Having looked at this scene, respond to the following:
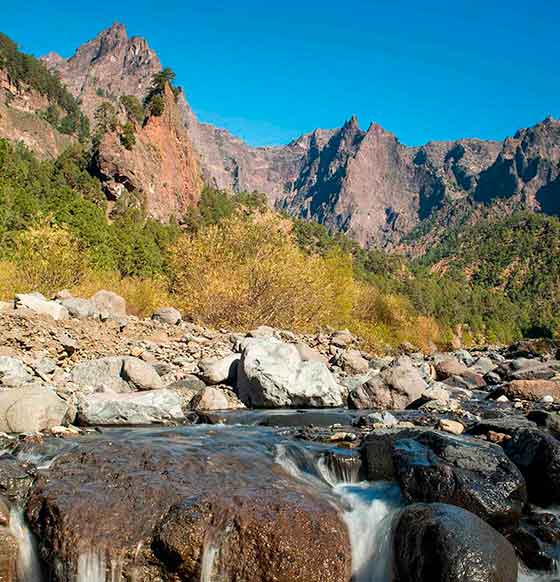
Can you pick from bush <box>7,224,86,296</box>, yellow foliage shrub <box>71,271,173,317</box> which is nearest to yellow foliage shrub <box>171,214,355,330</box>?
yellow foliage shrub <box>71,271,173,317</box>

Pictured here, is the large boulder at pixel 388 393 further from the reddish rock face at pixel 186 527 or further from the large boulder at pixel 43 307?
the large boulder at pixel 43 307

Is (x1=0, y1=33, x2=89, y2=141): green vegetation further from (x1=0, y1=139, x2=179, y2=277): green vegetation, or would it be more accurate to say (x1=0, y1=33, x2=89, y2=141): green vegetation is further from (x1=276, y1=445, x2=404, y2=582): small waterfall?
(x1=276, y1=445, x2=404, y2=582): small waterfall

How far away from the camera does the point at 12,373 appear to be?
39.0ft

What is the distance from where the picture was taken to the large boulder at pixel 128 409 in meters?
10.5

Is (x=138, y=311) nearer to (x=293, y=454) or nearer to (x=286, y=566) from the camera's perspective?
(x=293, y=454)

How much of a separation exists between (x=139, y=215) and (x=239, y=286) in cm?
6408

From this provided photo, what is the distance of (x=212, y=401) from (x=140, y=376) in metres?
1.84

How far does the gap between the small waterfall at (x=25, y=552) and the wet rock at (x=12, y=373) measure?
20.9ft

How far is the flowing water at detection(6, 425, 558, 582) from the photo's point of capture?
523 centimetres

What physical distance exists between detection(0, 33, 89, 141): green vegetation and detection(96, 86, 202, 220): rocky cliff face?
99.8 ft

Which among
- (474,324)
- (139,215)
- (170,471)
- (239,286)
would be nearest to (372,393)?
(170,471)

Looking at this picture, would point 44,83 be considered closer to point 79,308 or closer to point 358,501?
point 79,308

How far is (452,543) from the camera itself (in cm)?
495

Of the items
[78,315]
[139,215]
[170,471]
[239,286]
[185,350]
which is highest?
[139,215]
